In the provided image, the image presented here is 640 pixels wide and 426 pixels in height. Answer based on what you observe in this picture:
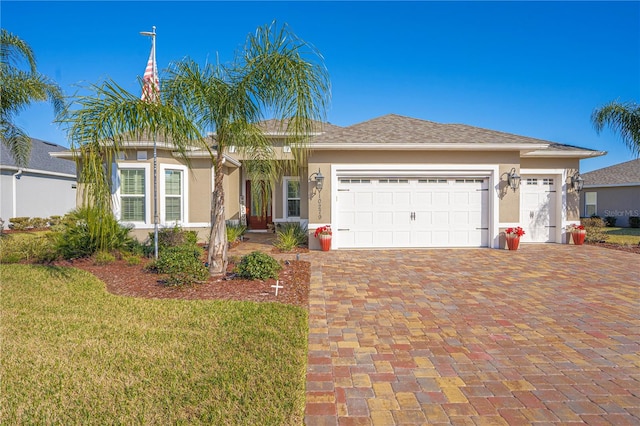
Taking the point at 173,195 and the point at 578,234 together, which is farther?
the point at 578,234

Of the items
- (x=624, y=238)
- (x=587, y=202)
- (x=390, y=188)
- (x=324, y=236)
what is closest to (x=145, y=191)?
(x=324, y=236)

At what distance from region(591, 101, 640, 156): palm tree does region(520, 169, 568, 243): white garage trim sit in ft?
6.95

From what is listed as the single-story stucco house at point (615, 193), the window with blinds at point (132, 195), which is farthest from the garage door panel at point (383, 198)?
the single-story stucco house at point (615, 193)

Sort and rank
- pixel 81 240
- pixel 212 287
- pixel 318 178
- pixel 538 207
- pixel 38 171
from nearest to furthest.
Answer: pixel 212 287, pixel 81 240, pixel 318 178, pixel 538 207, pixel 38 171

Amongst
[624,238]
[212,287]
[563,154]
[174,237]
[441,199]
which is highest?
[563,154]

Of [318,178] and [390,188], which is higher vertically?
[318,178]

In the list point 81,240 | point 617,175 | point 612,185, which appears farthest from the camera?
point 617,175

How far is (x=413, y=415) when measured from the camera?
8.88ft

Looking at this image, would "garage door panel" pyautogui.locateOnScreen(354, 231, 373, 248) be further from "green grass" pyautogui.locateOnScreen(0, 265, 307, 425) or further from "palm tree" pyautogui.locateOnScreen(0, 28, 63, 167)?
"palm tree" pyautogui.locateOnScreen(0, 28, 63, 167)

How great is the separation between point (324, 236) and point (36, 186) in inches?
731

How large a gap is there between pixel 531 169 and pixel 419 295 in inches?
352

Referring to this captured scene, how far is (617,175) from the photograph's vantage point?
910 inches

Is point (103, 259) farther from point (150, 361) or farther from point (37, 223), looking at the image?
point (37, 223)

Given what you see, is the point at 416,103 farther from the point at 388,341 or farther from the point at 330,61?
the point at 388,341
